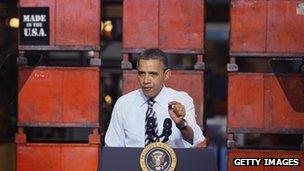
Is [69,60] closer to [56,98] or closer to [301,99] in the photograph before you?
[56,98]

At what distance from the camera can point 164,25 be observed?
7441 mm

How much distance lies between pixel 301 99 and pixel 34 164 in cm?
353

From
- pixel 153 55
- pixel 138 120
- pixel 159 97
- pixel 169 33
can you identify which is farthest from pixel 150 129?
pixel 169 33

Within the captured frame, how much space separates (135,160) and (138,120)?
467mm

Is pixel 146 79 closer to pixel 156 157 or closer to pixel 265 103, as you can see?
pixel 156 157

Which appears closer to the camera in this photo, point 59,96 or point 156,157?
point 156,157

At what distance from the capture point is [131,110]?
507cm

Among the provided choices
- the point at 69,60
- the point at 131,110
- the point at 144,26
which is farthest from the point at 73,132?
the point at 131,110

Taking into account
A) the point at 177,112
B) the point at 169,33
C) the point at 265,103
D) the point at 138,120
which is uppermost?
the point at 169,33

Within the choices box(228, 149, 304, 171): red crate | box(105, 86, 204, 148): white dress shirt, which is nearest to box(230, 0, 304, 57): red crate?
box(228, 149, 304, 171): red crate

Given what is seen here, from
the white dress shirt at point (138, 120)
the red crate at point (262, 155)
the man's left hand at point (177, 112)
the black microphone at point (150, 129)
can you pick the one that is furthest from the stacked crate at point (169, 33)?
the man's left hand at point (177, 112)

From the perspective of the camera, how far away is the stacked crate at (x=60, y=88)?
752 centimetres

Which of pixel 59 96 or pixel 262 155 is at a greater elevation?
pixel 59 96

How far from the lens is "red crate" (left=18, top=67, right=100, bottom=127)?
7.53 m
